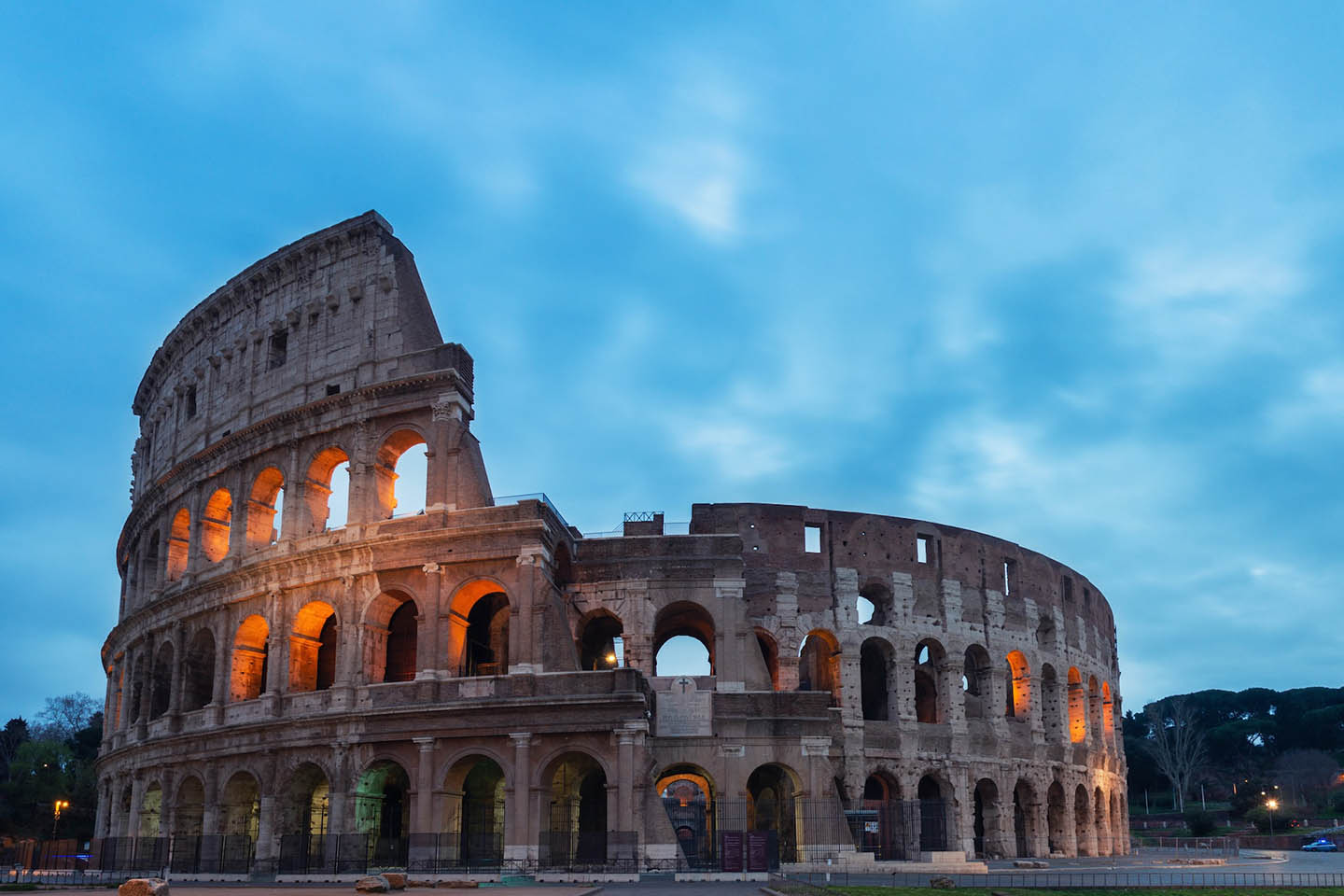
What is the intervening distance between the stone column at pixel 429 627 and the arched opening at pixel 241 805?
266 inches

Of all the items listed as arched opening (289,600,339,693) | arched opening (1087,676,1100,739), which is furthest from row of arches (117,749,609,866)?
arched opening (1087,676,1100,739)

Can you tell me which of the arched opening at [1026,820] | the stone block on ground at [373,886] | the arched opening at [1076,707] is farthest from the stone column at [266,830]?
the arched opening at [1076,707]

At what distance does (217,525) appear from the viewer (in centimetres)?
3575

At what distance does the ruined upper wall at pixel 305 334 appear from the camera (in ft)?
105

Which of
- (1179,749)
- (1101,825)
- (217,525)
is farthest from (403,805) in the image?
(1179,749)

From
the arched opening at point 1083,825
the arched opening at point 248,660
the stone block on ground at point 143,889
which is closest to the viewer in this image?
the stone block on ground at point 143,889

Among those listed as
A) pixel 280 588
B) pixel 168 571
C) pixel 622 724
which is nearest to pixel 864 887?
pixel 622 724

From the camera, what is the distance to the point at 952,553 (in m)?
38.2

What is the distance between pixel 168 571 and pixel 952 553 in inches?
988

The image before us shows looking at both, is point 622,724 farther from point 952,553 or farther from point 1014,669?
point 1014,669

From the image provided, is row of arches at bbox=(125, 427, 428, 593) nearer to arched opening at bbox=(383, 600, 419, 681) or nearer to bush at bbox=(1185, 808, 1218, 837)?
arched opening at bbox=(383, 600, 419, 681)

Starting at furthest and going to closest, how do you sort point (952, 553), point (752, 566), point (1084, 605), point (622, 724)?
point (1084, 605) → point (952, 553) → point (752, 566) → point (622, 724)

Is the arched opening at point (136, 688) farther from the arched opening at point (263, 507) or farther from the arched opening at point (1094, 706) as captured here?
the arched opening at point (1094, 706)

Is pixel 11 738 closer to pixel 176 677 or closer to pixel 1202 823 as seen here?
pixel 176 677
